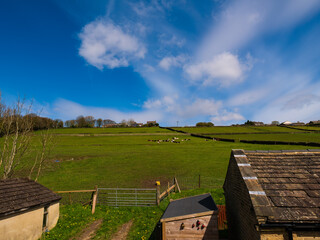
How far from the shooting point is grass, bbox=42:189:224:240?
10047 millimetres

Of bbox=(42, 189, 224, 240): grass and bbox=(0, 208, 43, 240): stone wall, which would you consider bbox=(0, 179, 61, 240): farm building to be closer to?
bbox=(0, 208, 43, 240): stone wall

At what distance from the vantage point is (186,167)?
28422 millimetres

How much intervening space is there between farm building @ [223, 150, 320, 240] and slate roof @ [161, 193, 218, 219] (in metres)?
1.22

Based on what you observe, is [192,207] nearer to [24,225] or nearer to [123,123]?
[24,225]

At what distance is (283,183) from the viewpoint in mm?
6223

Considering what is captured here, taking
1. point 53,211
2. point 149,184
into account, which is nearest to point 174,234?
point 53,211

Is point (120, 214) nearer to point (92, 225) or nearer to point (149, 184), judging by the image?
point (92, 225)

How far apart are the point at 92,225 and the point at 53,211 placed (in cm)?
294

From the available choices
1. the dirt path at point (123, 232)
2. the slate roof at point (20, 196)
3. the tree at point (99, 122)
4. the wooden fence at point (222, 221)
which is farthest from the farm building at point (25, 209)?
the tree at point (99, 122)

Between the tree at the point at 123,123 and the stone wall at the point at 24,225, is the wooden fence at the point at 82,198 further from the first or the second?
the tree at the point at 123,123

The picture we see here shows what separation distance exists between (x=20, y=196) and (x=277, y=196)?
13427mm

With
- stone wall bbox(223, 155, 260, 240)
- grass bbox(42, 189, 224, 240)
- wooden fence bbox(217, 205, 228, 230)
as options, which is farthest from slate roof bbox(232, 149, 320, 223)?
grass bbox(42, 189, 224, 240)

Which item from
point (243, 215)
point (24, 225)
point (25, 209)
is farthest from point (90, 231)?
point (243, 215)

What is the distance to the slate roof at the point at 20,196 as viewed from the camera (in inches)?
345
